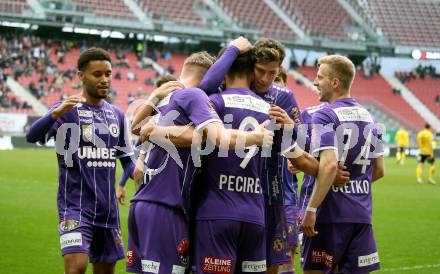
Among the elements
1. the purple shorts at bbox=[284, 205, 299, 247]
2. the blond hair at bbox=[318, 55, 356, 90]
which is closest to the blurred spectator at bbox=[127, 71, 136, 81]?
the purple shorts at bbox=[284, 205, 299, 247]

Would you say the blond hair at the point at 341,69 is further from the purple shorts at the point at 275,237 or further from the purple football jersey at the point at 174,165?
the purple football jersey at the point at 174,165

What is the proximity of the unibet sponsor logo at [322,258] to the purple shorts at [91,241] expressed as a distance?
1671 millimetres

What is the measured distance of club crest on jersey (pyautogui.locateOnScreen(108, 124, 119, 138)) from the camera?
6844 mm

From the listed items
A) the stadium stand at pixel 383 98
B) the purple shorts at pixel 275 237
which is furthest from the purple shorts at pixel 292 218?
the stadium stand at pixel 383 98

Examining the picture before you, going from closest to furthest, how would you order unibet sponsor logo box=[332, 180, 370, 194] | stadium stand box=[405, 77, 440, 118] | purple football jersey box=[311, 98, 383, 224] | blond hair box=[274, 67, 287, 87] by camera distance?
purple football jersey box=[311, 98, 383, 224]
unibet sponsor logo box=[332, 180, 370, 194]
blond hair box=[274, 67, 287, 87]
stadium stand box=[405, 77, 440, 118]

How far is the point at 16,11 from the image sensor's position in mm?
44500

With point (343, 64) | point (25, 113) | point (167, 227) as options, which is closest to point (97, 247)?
point (167, 227)

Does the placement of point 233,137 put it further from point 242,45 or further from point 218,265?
point 218,265

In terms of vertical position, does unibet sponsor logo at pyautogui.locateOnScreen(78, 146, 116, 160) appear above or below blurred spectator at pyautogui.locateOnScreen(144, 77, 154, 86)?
above

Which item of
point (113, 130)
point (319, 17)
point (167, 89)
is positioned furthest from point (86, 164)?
point (319, 17)

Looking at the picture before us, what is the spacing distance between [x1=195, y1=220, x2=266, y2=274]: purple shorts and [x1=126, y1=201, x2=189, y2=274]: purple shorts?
0.37 ft

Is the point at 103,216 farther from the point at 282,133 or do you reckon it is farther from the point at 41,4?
the point at 41,4

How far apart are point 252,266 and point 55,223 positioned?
8.75 metres

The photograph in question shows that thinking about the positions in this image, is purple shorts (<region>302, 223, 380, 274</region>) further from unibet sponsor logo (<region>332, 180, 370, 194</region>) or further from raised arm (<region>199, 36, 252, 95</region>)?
raised arm (<region>199, 36, 252, 95</region>)
